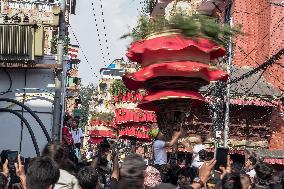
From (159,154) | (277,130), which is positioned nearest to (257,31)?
(277,130)

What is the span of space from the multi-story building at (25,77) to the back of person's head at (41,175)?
36.6 feet

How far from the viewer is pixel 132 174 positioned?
175 inches

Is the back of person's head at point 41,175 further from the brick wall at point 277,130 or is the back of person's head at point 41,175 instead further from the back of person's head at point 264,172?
the brick wall at point 277,130

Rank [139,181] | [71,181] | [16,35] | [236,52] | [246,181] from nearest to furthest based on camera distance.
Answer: [139,181] → [71,181] → [246,181] → [16,35] → [236,52]

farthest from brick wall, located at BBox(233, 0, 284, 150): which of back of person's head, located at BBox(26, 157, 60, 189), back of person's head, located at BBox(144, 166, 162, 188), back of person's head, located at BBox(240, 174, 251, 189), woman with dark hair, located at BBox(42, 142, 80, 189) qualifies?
back of person's head, located at BBox(26, 157, 60, 189)

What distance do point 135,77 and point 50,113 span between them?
1118cm

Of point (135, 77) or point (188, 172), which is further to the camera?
point (188, 172)

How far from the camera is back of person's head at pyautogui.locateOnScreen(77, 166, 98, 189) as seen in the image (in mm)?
6230

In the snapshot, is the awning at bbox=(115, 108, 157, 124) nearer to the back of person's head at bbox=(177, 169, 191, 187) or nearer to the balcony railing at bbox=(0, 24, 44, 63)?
the balcony railing at bbox=(0, 24, 44, 63)

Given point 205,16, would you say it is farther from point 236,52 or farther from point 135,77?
point 236,52

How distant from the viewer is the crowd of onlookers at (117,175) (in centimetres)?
443

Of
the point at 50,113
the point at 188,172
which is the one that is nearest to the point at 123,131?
the point at 50,113

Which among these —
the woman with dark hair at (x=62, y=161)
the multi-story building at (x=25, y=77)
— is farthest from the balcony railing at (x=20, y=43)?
the woman with dark hair at (x=62, y=161)

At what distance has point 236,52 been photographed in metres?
32.9
